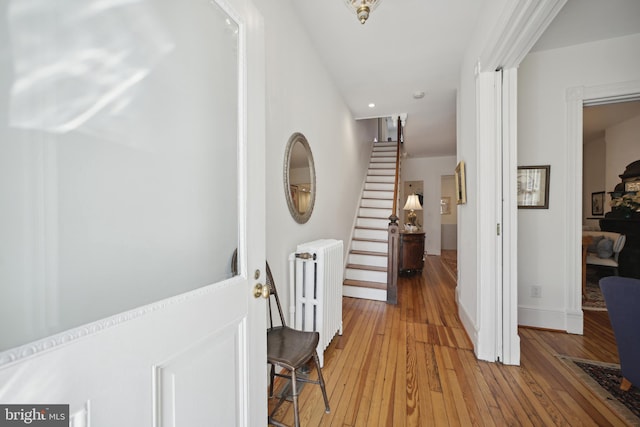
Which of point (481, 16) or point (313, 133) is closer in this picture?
point (481, 16)

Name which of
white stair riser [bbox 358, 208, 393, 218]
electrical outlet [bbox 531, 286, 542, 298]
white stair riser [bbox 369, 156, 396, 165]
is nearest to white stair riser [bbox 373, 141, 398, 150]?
white stair riser [bbox 369, 156, 396, 165]

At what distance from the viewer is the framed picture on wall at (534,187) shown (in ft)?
8.63

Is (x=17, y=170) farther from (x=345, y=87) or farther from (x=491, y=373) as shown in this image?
(x=345, y=87)

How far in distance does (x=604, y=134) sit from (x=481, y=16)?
5467 mm

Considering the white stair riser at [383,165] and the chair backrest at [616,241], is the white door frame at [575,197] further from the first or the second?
the white stair riser at [383,165]

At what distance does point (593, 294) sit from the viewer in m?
3.53

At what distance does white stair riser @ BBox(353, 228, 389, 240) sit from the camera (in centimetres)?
435

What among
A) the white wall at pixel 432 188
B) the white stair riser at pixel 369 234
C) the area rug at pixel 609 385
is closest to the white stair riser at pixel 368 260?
the white stair riser at pixel 369 234

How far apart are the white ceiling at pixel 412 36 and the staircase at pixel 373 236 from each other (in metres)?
1.99

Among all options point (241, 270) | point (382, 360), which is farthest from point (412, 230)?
point (241, 270)

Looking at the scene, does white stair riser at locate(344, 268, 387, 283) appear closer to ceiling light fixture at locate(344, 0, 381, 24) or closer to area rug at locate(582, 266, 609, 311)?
area rug at locate(582, 266, 609, 311)

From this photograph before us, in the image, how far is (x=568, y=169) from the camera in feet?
8.45

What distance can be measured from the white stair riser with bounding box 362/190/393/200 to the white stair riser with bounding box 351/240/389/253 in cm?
124

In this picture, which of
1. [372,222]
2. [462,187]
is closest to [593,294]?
[462,187]
